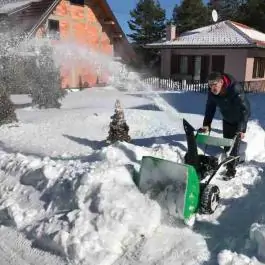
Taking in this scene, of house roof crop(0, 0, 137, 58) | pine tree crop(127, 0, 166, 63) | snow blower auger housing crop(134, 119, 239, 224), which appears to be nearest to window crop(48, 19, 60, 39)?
house roof crop(0, 0, 137, 58)

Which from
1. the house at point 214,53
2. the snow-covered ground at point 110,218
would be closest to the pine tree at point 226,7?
the house at point 214,53

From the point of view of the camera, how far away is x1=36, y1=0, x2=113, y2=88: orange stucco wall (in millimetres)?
18422

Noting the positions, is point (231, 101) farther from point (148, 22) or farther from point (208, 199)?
point (148, 22)

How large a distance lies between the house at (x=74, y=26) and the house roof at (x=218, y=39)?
9.88ft

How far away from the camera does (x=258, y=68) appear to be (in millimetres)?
22656

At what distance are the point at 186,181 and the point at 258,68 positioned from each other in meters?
20.4

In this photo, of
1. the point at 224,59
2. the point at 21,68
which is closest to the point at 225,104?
the point at 21,68

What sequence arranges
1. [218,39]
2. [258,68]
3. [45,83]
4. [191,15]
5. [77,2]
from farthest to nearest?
[191,15] < [258,68] < [218,39] < [77,2] < [45,83]

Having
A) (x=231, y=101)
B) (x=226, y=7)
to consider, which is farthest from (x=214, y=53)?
(x=226, y=7)

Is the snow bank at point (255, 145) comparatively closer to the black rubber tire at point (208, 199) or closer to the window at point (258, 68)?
the black rubber tire at point (208, 199)

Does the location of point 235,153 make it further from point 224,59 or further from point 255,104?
point 224,59

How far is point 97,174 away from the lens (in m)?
4.50

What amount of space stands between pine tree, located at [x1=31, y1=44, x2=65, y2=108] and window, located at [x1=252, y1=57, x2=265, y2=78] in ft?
45.5

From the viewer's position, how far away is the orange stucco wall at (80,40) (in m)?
18.4
